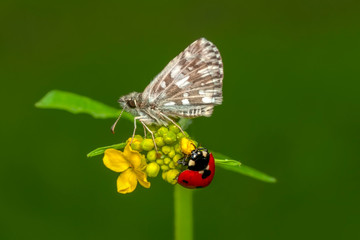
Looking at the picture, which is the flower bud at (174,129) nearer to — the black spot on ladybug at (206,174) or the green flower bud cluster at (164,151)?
the green flower bud cluster at (164,151)

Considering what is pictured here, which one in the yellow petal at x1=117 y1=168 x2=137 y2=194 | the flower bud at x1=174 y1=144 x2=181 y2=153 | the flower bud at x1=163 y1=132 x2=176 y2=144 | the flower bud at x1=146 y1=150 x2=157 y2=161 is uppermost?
the flower bud at x1=163 y1=132 x2=176 y2=144

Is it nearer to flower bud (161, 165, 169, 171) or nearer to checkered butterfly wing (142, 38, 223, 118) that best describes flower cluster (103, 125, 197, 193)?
flower bud (161, 165, 169, 171)

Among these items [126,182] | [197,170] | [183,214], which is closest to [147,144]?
[126,182]

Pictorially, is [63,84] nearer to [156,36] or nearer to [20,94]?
[20,94]

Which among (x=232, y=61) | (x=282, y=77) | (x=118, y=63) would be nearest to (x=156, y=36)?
(x=118, y=63)

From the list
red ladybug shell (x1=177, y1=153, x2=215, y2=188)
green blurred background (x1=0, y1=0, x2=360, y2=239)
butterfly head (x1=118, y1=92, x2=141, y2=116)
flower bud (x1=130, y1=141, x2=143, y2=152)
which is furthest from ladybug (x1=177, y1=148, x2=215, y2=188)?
green blurred background (x1=0, y1=0, x2=360, y2=239)

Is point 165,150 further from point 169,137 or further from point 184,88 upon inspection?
point 184,88
